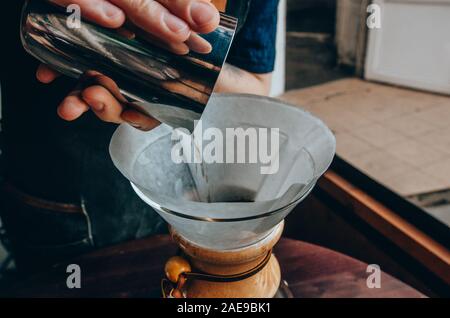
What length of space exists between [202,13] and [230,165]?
0.46m

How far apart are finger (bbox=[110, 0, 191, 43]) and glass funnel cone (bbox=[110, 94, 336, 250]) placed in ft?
0.75

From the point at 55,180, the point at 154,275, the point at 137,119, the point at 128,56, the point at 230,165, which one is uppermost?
the point at 128,56

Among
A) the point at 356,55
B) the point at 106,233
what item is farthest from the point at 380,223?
the point at 356,55

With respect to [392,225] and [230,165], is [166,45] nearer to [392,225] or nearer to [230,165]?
[230,165]

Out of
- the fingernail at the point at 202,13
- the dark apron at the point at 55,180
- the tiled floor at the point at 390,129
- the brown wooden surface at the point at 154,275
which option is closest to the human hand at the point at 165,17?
the fingernail at the point at 202,13

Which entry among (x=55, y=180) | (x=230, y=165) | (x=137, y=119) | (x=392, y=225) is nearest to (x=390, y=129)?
(x=392, y=225)

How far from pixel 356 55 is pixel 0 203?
10.7 feet

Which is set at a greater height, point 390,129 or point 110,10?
point 110,10

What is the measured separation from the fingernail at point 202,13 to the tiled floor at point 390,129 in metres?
1.63

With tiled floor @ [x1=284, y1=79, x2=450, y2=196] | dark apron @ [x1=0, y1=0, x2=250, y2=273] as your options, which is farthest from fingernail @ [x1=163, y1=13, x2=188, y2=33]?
tiled floor @ [x1=284, y1=79, x2=450, y2=196]

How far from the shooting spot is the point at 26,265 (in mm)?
1363

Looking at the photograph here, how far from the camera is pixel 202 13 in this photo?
589 millimetres

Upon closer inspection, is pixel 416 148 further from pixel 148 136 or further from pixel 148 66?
pixel 148 66

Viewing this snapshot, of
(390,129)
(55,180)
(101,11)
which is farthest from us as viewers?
(390,129)
